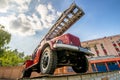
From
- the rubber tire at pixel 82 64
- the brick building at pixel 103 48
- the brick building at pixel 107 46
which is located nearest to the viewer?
the rubber tire at pixel 82 64

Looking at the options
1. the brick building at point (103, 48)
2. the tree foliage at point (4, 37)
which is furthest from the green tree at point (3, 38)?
the brick building at point (103, 48)

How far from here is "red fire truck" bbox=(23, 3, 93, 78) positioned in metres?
4.02

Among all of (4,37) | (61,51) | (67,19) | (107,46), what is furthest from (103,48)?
(61,51)

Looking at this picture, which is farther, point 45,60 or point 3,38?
point 3,38

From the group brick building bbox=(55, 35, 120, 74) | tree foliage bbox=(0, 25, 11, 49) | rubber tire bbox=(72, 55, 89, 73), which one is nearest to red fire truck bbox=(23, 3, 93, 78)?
rubber tire bbox=(72, 55, 89, 73)

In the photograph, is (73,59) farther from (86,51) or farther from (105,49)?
(105,49)

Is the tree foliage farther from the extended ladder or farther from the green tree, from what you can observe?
the extended ladder

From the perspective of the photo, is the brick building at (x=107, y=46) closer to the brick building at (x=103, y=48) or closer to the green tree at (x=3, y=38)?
the brick building at (x=103, y=48)

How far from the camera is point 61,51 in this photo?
4.32m

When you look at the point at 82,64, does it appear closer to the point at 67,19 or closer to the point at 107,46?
the point at 67,19

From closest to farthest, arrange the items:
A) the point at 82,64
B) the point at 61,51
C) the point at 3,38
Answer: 1. the point at 61,51
2. the point at 82,64
3. the point at 3,38

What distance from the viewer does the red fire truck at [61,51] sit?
4016 mm

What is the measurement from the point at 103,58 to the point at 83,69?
2033 centimetres

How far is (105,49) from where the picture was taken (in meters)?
31.7
